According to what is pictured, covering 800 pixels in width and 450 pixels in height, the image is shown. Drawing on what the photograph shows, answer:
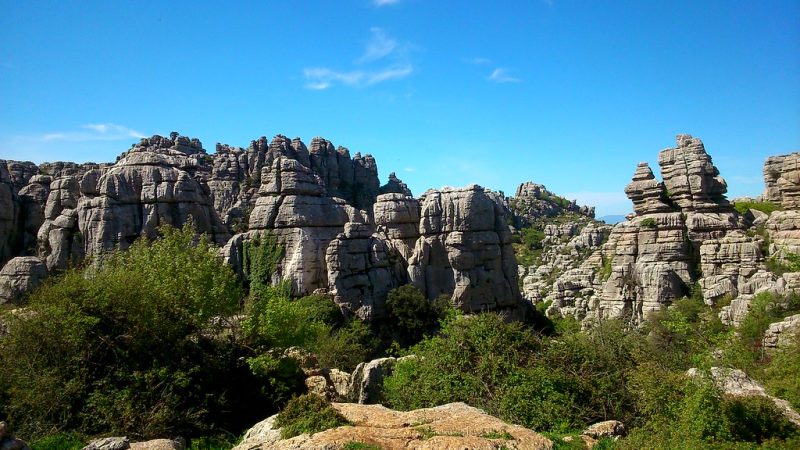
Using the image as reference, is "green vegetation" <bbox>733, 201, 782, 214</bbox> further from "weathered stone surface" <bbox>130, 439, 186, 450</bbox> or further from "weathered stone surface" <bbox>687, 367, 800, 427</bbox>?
"weathered stone surface" <bbox>130, 439, 186, 450</bbox>

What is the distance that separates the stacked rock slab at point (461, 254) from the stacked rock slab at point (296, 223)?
5.92m

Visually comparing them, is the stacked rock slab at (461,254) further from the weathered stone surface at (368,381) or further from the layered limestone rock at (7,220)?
the layered limestone rock at (7,220)

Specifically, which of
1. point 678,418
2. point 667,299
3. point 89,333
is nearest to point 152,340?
point 89,333

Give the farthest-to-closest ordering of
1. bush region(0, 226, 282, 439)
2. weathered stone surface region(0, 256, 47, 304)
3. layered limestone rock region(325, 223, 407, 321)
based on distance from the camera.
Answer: layered limestone rock region(325, 223, 407, 321)
weathered stone surface region(0, 256, 47, 304)
bush region(0, 226, 282, 439)

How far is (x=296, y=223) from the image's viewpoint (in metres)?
33.6

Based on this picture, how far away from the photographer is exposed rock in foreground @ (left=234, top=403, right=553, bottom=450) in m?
7.82

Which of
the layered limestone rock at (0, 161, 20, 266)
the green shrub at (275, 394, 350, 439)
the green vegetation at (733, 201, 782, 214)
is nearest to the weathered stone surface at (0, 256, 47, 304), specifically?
the layered limestone rock at (0, 161, 20, 266)

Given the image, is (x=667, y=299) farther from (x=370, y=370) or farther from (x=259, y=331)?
(x=259, y=331)

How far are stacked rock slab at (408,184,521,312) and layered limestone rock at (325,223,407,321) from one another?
2831mm

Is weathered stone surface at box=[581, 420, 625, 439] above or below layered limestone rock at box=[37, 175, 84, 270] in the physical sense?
below

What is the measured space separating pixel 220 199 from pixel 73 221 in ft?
98.2

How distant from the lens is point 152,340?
13.0 m

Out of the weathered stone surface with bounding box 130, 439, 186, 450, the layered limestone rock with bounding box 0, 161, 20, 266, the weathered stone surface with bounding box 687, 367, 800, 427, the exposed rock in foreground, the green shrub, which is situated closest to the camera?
the exposed rock in foreground

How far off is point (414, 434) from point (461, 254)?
90.5ft
